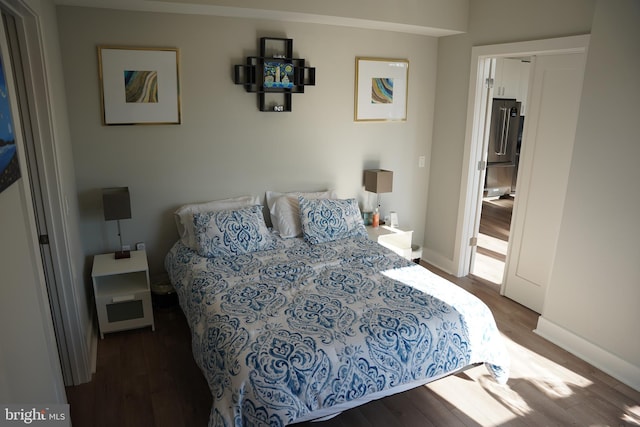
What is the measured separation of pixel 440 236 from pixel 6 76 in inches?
152

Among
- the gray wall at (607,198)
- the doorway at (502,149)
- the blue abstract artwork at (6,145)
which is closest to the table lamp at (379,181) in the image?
the gray wall at (607,198)

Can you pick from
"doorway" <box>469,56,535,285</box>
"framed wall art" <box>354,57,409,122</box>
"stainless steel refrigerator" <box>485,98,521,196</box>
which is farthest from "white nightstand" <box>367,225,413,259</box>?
"stainless steel refrigerator" <box>485,98,521,196</box>

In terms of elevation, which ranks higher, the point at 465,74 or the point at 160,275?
the point at 465,74

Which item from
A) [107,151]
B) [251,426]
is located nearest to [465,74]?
[107,151]

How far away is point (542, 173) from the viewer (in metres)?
3.57

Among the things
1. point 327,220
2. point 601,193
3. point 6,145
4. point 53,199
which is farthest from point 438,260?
point 6,145

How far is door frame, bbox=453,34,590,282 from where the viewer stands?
142 inches

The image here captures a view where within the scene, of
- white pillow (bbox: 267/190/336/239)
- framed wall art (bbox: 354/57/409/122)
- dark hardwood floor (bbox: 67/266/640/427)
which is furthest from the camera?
framed wall art (bbox: 354/57/409/122)

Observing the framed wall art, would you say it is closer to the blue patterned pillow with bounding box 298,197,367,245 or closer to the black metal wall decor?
the black metal wall decor

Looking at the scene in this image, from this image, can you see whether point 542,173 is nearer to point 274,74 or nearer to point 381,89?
point 381,89

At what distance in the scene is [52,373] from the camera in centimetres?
189

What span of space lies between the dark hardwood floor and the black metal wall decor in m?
2.02

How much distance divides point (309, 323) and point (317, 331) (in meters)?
0.09

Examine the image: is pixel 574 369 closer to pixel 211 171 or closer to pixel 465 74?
pixel 465 74
